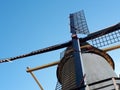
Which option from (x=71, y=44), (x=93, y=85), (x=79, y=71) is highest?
(x=71, y=44)

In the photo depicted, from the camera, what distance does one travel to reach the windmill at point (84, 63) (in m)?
9.84

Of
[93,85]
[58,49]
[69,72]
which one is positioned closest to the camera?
[93,85]

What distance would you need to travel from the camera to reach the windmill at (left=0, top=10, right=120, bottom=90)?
9844 mm

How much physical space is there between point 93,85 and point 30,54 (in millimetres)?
6167

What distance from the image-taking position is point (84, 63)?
11.4m

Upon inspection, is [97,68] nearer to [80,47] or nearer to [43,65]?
[80,47]

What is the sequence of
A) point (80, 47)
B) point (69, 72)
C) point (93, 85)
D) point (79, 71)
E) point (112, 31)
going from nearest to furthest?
point (93, 85), point (79, 71), point (69, 72), point (80, 47), point (112, 31)

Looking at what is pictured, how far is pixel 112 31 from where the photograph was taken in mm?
13352

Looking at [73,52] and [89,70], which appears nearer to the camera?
[89,70]

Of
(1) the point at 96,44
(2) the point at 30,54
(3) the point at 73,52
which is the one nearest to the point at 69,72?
(3) the point at 73,52

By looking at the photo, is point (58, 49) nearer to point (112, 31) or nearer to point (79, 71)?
point (112, 31)

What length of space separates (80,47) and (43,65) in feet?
11.4

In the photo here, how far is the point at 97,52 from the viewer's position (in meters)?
12.6

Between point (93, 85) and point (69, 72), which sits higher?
point (69, 72)
